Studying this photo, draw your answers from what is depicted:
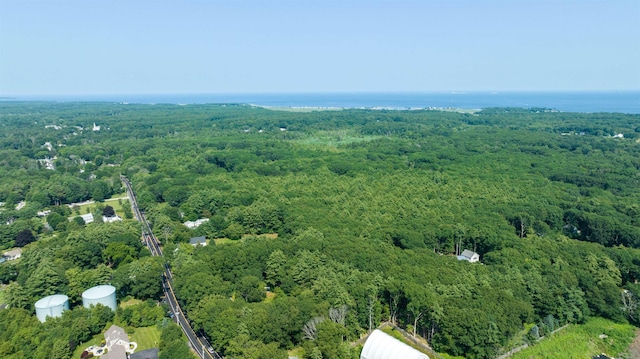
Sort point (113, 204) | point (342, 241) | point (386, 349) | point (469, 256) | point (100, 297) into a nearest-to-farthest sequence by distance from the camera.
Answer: point (386, 349)
point (100, 297)
point (342, 241)
point (469, 256)
point (113, 204)

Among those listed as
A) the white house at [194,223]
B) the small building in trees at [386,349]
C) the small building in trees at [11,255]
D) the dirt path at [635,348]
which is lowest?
the small building in trees at [11,255]

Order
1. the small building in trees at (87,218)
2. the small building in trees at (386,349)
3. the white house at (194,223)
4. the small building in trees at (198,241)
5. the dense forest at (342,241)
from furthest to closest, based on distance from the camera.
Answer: the small building in trees at (87,218)
the white house at (194,223)
the small building in trees at (198,241)
the dense forest at (342,241)
the small building in trees at (386,349)

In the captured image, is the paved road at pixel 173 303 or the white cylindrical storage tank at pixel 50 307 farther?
the white cylindrical storage tank at pixel 50 307

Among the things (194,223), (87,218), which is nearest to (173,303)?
(194,223)

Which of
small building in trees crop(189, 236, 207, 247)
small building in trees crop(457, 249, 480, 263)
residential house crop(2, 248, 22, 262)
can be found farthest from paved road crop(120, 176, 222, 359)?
small building in trees crop(457, 249, 480, 263)

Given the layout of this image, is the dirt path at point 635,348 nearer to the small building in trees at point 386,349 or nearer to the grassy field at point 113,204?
the small building in trees at point 386,349

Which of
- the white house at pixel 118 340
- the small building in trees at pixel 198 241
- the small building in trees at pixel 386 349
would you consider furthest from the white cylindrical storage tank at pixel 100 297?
the small building in trees at pixel 386 349

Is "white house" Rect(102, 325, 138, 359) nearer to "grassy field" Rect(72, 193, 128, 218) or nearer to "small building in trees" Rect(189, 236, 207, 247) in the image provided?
"small building in trees" Rect(189, 236, 207, 247)

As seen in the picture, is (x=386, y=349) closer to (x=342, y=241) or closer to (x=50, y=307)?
(x=342, y=241)
